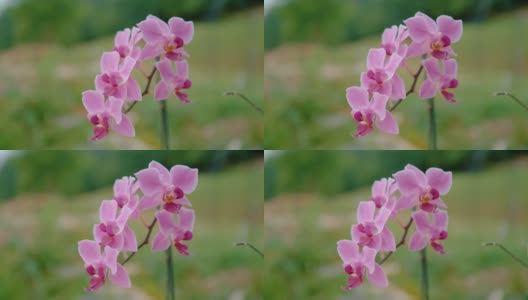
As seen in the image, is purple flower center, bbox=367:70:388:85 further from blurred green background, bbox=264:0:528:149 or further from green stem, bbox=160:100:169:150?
green stem, bbox=160:100:169:150

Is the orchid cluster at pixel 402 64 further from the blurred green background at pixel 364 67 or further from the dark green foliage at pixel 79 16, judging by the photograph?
the dark green foliage at pixel 79 16

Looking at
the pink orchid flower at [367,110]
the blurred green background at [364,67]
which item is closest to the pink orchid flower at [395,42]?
the pink orchid flower at [367,110]

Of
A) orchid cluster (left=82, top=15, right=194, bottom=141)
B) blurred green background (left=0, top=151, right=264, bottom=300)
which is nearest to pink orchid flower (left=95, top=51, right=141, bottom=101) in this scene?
orchid cluster (left=82, top=15, right=194, bottom=141)

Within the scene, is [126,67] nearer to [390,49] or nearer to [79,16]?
[79,16]

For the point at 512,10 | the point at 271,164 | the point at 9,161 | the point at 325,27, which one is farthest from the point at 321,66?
the point at 9,161

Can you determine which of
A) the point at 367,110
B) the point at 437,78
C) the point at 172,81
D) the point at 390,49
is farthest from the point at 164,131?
the point at 437,78
